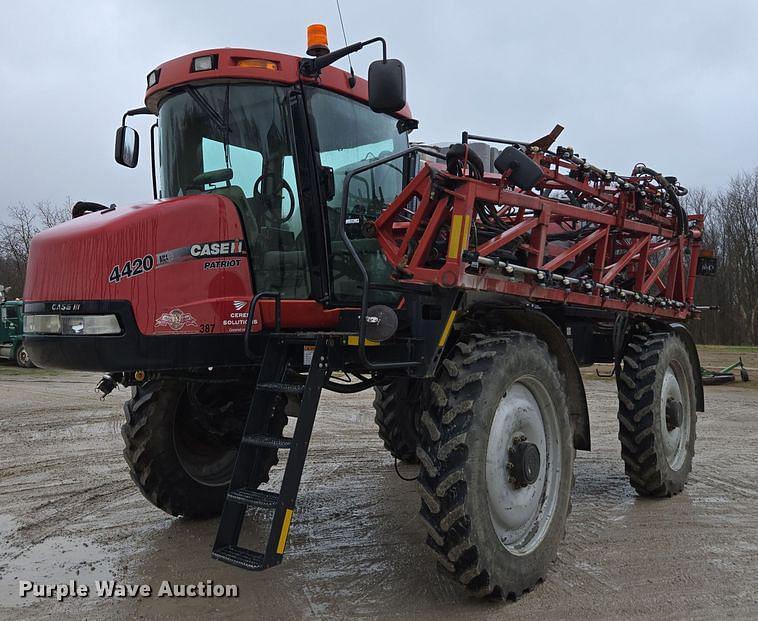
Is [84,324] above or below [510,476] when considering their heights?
above

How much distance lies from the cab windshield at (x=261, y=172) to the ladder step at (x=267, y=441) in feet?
2.79

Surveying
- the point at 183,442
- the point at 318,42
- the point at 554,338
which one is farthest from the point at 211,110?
the point at 554,338

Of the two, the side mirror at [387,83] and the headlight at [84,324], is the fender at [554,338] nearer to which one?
the side mirror at [387,83]

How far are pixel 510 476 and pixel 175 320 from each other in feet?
6.93

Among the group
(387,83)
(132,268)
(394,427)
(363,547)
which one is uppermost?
(387,83)

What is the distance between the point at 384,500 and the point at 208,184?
3184 mm

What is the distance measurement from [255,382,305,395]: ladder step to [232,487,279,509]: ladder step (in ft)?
1.76

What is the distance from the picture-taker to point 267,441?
365 centimetres

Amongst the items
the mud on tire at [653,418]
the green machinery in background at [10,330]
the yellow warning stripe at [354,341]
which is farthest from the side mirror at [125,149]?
the green machinery in background at [10,330]

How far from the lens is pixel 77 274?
12.2 feet

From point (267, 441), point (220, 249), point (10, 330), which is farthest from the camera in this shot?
point (10, 330)

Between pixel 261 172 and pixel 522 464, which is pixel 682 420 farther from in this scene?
pixel 261 172

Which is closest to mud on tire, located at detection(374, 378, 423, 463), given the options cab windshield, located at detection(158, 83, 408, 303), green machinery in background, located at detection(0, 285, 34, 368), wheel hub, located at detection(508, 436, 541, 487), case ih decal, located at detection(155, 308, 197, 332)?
wheel hub, located at detection(508, 436, 541, 487)

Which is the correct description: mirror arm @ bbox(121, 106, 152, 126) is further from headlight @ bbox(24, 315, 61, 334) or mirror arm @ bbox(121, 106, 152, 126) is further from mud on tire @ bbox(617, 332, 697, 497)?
mud on tire @ bbox(617, 332, 697, 497)
